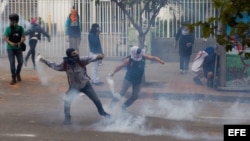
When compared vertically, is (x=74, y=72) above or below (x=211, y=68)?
above

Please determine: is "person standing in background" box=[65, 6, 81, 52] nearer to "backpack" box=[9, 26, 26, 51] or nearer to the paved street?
the paved street

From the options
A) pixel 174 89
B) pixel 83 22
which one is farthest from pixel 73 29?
pixel 174 89

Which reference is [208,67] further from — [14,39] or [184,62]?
[14,39]

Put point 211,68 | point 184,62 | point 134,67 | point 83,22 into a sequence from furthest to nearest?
point 83,22
point 184,62
point 211,68
point 134,67

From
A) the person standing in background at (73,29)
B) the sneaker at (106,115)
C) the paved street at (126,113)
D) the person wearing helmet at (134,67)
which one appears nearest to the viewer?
the paved street at (126,113)

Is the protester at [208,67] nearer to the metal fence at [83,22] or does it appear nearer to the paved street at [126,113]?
the paved street at [126,113]

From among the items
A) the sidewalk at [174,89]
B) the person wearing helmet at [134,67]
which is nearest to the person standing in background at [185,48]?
the sidewalk at [174,89]

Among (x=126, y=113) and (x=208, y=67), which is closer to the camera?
(x=126, y=113)

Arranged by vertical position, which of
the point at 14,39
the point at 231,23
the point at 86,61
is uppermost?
the point at 231,23

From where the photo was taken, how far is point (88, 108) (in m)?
11.5

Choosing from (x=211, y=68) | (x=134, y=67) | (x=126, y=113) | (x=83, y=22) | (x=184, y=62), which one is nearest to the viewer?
(x=134, y=67)

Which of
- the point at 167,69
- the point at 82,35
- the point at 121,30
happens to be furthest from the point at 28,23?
the point at 167,69

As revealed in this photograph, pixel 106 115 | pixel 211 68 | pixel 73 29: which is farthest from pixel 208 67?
pixel 73 29

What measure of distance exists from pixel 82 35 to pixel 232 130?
15535 millimetres
